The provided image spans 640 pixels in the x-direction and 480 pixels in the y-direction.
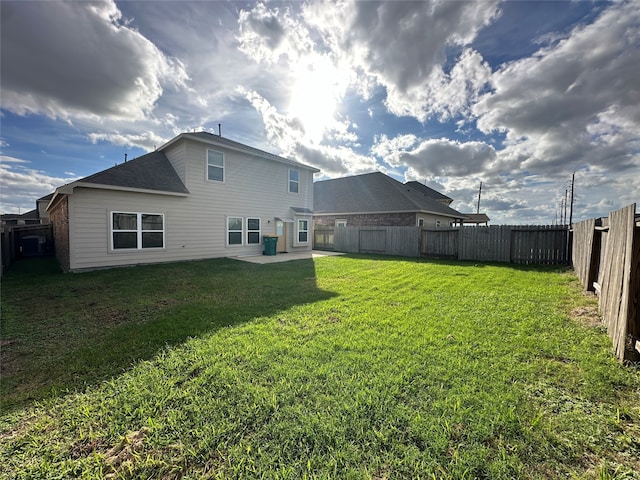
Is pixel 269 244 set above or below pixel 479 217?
below

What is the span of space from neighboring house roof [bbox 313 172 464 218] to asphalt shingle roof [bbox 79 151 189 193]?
13.4 metres

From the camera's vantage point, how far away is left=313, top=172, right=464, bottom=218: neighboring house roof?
20156 millimetres

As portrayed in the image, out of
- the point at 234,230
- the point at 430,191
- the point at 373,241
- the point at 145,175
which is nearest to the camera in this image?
the point at 145,175

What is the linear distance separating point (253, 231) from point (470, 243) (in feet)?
38.7

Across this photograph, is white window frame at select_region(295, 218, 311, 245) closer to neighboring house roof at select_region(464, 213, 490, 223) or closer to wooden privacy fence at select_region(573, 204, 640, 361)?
wooden privacy fence at select_region(573, 204, 640, 361)

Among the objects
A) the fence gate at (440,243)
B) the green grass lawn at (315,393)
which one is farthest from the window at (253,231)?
the fence gate at (440,243)

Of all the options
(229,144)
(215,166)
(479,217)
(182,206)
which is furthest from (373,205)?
(479,217)

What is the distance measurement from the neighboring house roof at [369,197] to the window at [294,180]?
6.49 m

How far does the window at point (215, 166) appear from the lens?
12.4 metres

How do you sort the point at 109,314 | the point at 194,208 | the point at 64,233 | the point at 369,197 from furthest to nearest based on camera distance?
the point at 369,197, the point at 194,208, the point at 64,233, the point at 109,314

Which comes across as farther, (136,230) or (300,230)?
(300,230)

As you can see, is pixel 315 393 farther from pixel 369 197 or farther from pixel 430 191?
pixel 430 191

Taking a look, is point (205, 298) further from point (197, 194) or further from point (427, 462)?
point (197, 194)

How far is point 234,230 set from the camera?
44.4ft
